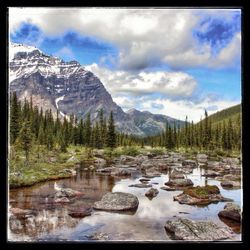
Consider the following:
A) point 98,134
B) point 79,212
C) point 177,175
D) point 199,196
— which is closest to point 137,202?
point 177,175

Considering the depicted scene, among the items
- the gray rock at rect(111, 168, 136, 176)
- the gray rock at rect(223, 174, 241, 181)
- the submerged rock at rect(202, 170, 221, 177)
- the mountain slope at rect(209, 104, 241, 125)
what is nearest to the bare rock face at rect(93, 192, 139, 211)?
the gray rock at rect(111, 168, 136, 176)

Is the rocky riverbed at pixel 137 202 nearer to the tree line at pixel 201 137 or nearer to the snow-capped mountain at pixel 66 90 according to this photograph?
the tree line at pixel 201 137

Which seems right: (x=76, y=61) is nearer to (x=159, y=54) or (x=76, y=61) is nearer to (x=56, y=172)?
(x=159, y=54)

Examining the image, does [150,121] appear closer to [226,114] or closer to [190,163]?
[190,163]

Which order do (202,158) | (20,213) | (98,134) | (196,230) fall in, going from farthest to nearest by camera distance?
1. (202,158)
2. (98,134)
3. (20,213)
4. (196,230)

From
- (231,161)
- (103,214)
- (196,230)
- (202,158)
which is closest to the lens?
(196,230)

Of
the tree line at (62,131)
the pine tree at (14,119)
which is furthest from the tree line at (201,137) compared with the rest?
the pine tree at (14,119)

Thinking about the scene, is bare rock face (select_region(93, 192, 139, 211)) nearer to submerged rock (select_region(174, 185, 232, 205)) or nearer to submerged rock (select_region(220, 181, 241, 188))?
submerged rock (select_region(174, 185, 232, 205))
